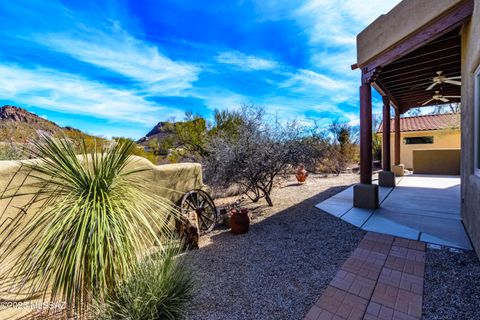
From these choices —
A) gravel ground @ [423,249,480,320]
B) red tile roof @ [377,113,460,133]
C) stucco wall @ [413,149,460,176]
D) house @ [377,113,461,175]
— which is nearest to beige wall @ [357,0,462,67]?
gravel ground @ [423,249,480,320]

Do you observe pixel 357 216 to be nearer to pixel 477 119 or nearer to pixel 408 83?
pixel 477 119

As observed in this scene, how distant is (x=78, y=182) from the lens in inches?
85.7

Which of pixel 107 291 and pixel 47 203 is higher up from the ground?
pixel 47 203

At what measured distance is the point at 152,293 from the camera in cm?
220

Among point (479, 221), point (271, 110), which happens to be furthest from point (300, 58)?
point (479, 221)

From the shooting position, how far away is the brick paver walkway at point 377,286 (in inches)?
91.1

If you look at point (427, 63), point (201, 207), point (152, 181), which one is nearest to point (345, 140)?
point (427, 63)

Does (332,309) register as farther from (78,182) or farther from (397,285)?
(78,182)

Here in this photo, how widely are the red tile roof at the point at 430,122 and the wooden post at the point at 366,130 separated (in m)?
13.4

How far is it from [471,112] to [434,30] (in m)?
1.68

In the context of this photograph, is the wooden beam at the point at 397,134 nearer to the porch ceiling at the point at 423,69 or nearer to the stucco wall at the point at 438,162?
the porch ceiling at the point at 423,69

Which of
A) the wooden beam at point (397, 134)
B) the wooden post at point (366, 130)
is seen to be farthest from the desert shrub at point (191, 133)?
the wooden beam at point (397, 134)

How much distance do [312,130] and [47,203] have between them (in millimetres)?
6056

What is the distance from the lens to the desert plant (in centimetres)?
210
